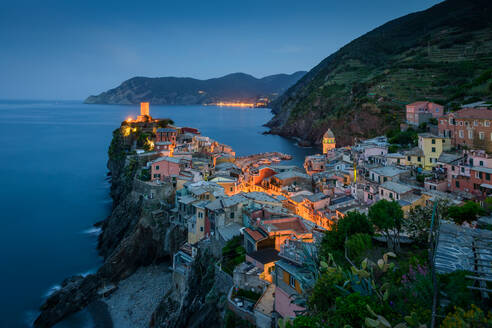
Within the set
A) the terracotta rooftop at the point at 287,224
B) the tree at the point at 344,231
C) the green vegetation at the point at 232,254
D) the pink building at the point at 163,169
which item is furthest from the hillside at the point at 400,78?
the green vegetation at the point at 232,254

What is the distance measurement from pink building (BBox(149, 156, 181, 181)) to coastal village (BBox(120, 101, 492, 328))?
9 cm

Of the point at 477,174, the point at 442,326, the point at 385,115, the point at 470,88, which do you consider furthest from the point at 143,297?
the point at 385,115

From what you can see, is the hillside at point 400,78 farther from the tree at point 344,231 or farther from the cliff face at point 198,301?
the cliff face at point 198,301

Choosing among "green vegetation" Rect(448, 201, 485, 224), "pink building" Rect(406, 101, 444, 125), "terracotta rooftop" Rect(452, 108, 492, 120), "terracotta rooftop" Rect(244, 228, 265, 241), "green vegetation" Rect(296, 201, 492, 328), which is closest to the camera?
"green vegetation" Rect(296, 201, 492, 328)

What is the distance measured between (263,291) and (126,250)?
48.3ft

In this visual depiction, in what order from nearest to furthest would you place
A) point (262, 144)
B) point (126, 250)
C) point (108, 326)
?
point (108, 326), point (126, 250), point (262, 144)

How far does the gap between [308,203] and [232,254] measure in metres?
9.66

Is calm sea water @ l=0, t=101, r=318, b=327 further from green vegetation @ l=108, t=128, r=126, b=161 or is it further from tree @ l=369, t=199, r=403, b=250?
tree @ l=369, t=199, r=403, b=250

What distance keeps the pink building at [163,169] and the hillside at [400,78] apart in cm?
3075

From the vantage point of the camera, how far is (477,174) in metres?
19.3

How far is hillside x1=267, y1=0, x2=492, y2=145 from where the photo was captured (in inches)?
1954

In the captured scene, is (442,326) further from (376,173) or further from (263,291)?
(376,173)

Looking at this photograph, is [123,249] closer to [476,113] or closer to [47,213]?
[47,213]

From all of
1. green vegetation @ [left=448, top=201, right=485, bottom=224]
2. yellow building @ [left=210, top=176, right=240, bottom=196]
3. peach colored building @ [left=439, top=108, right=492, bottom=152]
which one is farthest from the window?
peach colored building @ [left=439, top=108, right=492, bottom=152]
